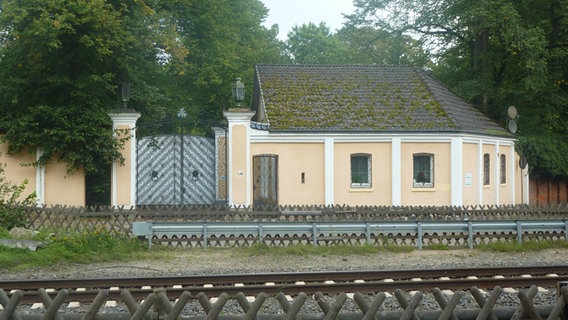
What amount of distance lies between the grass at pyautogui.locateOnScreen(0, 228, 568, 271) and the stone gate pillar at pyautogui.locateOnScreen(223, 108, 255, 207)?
26.2 ft

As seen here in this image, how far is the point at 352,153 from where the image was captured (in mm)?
27125

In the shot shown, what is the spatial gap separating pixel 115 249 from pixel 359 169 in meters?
12.8

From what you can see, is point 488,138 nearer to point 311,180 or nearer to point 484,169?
point 484,169

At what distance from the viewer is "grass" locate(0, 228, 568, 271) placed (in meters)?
16.0

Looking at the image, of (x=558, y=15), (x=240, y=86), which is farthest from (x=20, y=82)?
(x=558, y=15)

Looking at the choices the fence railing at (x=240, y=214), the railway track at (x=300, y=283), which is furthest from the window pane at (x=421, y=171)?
the railway track at (x=300, y=283)

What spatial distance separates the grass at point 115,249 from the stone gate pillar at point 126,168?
22.2 ft

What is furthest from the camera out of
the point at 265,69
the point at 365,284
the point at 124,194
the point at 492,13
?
the point at 492,13

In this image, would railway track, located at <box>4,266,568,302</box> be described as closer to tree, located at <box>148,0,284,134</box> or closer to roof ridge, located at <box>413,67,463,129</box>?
roof ridge, located at <box>413,67,463,129</box>

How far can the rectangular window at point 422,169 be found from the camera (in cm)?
2759

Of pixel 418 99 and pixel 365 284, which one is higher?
pixel 418 99

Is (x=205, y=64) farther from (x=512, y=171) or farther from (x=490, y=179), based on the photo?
(x=512, y=171)

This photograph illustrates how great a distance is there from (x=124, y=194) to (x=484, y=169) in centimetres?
1569

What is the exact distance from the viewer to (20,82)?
2569cm
